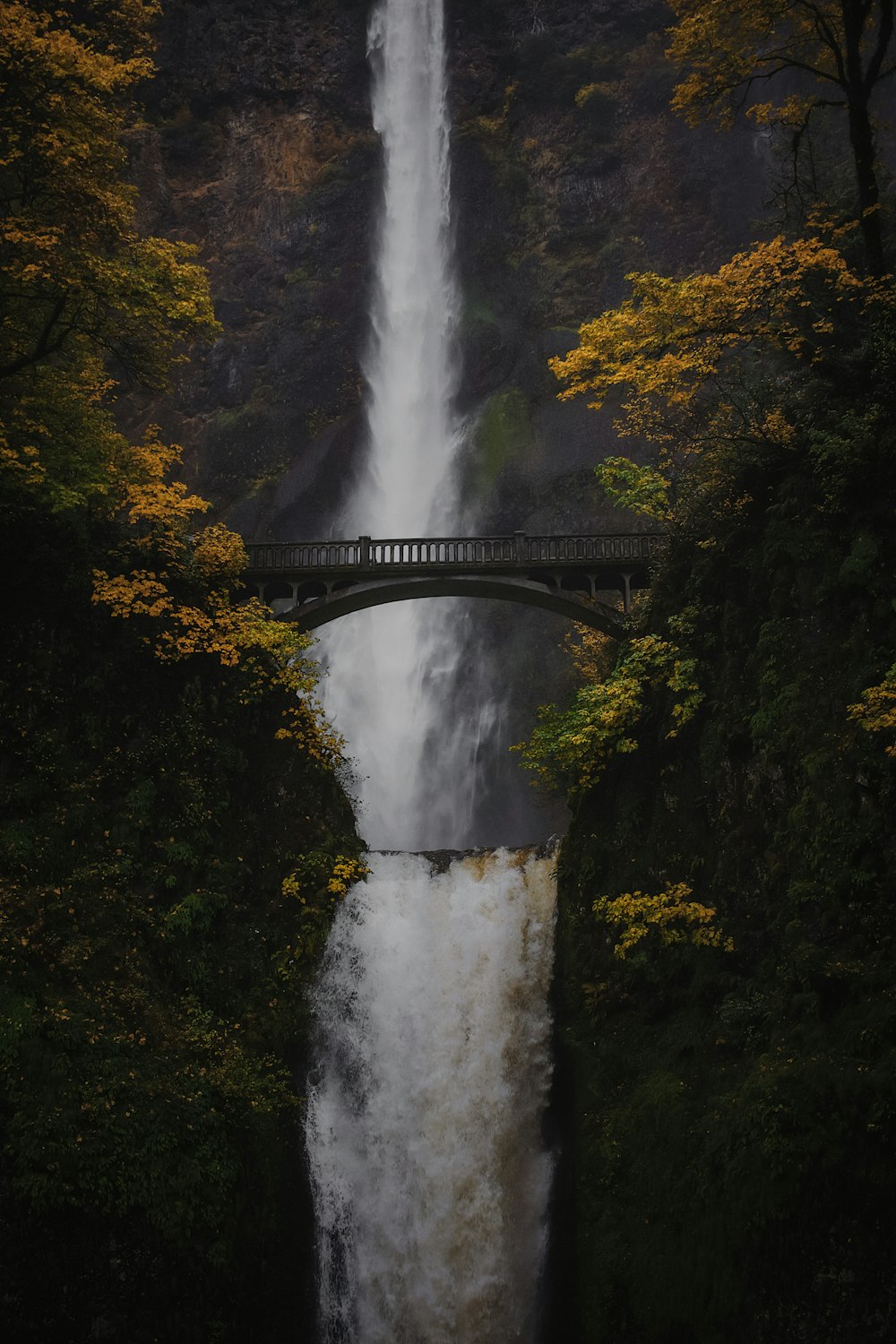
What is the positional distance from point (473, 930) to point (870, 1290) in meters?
9.23

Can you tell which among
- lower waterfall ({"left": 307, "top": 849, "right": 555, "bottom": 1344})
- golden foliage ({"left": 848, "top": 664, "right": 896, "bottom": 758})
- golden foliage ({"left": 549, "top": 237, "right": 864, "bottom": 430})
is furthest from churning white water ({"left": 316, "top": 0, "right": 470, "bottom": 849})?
golden foliage ({"left": 848, "top": 664, "right": 896, "bottom": 758})

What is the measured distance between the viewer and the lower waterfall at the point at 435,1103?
1400 cm

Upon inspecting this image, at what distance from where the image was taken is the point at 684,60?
55.9ft

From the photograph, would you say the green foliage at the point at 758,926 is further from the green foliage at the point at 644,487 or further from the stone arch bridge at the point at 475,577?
the stone arch bridge at the point at 475,577

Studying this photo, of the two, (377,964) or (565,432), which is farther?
(565,432)

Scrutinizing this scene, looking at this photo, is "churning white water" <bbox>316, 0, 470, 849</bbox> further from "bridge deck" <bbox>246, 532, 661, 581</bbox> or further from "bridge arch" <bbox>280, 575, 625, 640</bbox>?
"bridge deck" <bbox>246, 532, 661, 581</bbox>

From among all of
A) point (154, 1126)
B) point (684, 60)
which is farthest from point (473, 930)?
point (684, 60)

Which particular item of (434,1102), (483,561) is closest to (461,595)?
(483,561)

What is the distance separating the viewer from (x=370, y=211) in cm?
4156

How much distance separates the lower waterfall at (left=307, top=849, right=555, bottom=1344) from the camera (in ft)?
45.9

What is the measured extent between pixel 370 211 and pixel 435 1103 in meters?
35.8

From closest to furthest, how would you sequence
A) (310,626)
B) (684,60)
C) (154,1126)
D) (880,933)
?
1. (880,933)
2. (154,1126)
3. (684,60)
4. (310,626)

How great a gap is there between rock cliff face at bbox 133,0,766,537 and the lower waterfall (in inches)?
730

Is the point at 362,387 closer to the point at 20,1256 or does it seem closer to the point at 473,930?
the point at 473,930
